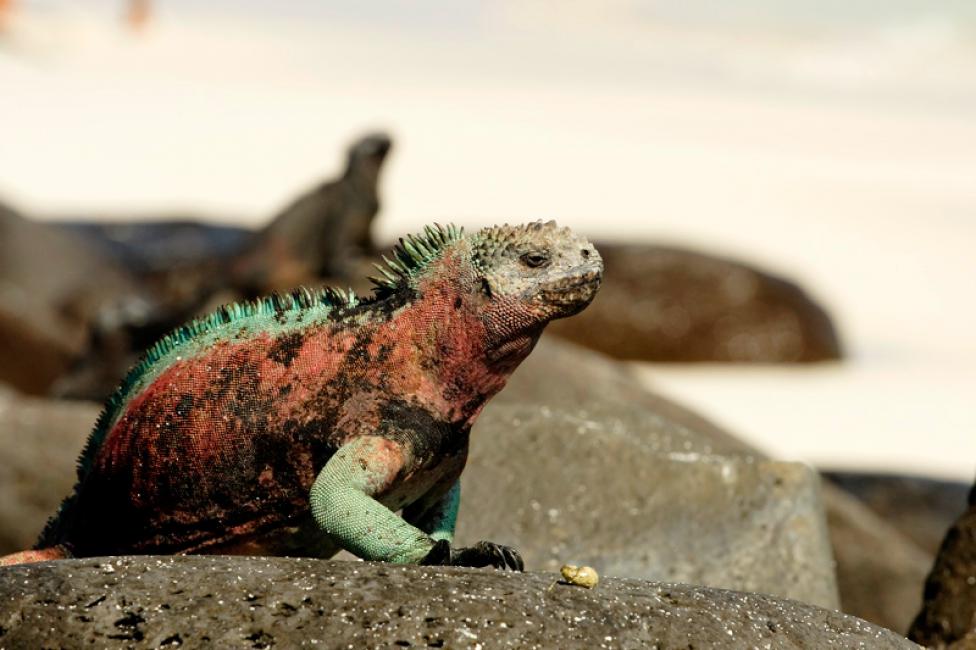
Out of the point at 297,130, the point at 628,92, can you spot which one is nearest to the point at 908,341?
the point at 297,130

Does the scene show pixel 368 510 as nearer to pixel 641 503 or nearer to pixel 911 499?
pixel 641 503

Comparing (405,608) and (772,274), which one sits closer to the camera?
(405,608)

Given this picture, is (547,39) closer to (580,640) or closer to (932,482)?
(932,482)

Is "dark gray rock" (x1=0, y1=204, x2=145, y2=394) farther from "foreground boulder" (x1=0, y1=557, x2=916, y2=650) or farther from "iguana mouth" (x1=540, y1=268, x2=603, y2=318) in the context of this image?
"foreground boulder" (x1=0, y1=557, x2=916, y2=650)

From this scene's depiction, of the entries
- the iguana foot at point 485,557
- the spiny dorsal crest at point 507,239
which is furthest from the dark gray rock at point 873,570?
the spiny dorsal crest at point 507,239

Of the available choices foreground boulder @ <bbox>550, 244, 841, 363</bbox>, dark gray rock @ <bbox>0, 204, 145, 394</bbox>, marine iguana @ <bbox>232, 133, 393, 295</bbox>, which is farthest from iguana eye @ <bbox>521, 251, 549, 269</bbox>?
foreground boulder @ <bbox>550, 244, 841, 363</bbox>

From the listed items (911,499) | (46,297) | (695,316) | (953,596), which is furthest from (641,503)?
(695,316)

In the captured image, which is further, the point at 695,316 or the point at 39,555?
the point at 695,316

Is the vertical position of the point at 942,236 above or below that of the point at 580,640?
below
